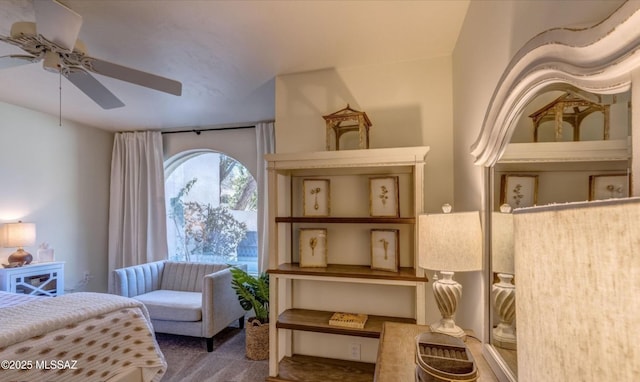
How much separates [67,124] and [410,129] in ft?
13.8

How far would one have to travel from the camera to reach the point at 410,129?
7.25ft

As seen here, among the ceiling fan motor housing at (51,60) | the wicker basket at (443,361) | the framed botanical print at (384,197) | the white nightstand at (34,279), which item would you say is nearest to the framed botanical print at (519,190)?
the wicker basket at (443,361)

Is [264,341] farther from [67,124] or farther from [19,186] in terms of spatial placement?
[67,124]

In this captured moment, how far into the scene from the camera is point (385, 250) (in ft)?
6.81

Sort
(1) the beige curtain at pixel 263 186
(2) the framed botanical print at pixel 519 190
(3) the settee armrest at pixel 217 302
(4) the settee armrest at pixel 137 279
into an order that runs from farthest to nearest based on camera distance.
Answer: (1) the beige curtain at pixel 263 186
(4) the settee armrest at pixel 137 279
(3) the settee armrest at pixel 217 302
(2) the framed botanical print at pixel 519 190

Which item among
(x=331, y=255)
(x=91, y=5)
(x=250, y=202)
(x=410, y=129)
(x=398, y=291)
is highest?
(x=91, y=5)

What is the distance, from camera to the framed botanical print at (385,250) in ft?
6.70

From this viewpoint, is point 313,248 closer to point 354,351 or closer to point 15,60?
point 354,351

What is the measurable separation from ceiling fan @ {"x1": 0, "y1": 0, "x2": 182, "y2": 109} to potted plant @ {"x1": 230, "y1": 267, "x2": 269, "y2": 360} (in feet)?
6.32

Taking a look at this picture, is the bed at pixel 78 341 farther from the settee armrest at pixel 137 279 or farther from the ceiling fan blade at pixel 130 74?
the ceiling fan blade at pixel 130 74

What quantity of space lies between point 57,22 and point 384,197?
6.66 feet

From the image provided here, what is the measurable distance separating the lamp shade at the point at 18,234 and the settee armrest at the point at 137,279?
0.87m

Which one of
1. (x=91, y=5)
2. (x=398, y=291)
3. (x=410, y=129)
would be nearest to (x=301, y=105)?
(x=410, y=129)


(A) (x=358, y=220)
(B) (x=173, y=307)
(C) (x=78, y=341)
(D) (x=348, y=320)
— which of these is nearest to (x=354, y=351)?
(D) (x=348, y=320)
